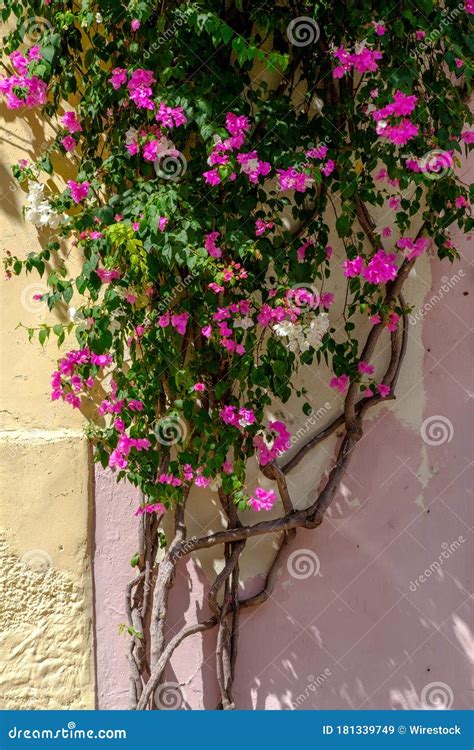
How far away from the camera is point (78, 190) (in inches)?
120

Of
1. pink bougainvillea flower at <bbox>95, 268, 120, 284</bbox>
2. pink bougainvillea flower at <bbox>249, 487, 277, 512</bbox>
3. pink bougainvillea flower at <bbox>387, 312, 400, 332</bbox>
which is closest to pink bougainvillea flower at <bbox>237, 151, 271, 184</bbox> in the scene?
pink bougainvillea flower at <bbox>95, 268, 120, 284</bbox>

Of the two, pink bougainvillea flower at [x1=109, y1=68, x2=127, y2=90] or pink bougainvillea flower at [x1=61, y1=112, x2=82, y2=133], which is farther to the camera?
pink bougainvillea flower at [x1=61, y1=112, x2=82, y2=133]

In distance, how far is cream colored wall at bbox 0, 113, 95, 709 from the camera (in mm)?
3227

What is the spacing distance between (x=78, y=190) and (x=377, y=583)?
5.61 feet

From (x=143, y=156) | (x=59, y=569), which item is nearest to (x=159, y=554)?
(x=59, y=569)

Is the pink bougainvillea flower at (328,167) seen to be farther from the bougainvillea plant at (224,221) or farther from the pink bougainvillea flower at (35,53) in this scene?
the pink bougainvillea flower at (35,53)

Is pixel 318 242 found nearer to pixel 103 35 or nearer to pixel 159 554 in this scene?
pixel 103 35

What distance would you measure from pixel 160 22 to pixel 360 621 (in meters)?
2.11

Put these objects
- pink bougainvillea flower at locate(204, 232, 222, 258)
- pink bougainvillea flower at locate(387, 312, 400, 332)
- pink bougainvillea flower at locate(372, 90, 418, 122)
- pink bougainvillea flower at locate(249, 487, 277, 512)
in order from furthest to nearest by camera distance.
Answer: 1. pink bougainvillea flower at locate(387, 312, 400, 332)
2. pink bougainvillea flower at locate(249, 487, 277, 512)
3. pink bougainvillea flower at locate(204, 232, 222, 258)
4. pink bougainvillea flower at locate(372, 90, 418, 122)

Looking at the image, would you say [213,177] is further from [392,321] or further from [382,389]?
[382,389]

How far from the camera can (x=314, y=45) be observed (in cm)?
309

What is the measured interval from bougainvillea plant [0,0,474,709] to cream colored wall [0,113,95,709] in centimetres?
9

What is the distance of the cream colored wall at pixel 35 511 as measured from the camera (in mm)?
3227

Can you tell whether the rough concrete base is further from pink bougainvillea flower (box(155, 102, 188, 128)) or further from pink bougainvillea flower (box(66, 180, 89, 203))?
pink bougainvillea flower (box(155, 102, 188, 128))
